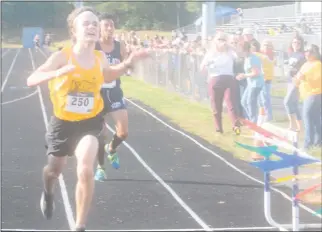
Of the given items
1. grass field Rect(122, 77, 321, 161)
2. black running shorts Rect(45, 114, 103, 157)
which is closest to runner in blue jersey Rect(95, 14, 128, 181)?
black running shorts Rect(45, 114, 103, 157)

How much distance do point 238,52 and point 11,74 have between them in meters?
23.2

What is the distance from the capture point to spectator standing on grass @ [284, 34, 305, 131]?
12742 mm

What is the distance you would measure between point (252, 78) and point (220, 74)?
60cm

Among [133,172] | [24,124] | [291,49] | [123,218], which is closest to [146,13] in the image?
[24,124]

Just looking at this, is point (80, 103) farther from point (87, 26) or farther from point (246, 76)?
point (246, 76)

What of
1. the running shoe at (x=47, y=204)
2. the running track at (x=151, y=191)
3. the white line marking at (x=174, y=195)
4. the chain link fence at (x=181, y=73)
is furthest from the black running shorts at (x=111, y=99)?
the chain link fence at (x=181, y=73)

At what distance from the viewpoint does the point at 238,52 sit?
1466cm

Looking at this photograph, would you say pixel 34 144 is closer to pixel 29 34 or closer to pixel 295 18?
pixel 295 18

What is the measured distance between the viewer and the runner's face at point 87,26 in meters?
6.41

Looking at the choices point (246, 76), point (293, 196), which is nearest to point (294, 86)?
point (246, 76)

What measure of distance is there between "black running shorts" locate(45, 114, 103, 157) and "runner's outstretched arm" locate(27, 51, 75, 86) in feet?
1.67

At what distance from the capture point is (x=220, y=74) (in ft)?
46.3

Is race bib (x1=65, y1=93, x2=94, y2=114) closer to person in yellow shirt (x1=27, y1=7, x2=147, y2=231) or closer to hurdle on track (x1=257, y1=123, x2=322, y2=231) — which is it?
person in yellow shirt (x1=27, y1=7, x2=147, y2=231)

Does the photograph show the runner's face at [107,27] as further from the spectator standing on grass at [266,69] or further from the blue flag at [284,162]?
the spectator standing on grass at [266,69]
